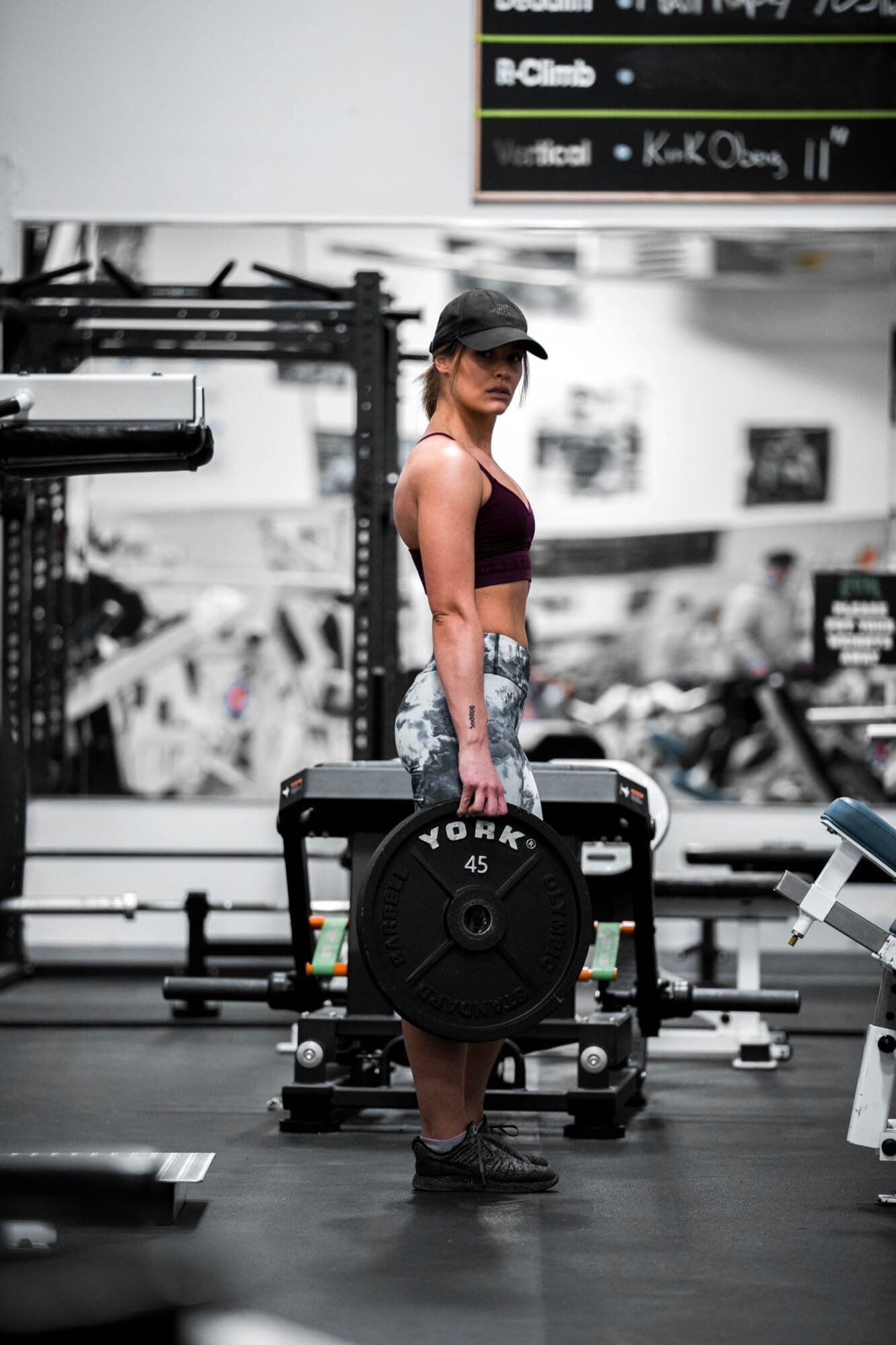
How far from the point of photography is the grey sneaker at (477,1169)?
280cm

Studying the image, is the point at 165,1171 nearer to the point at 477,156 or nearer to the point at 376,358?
the point at 376,358

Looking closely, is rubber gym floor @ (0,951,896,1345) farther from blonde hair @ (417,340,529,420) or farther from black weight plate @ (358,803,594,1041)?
blonde hair @ (417,340,529,420)

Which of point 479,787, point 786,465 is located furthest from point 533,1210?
point 786,465

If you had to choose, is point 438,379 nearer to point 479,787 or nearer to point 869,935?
point 479,787

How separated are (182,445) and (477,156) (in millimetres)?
4184

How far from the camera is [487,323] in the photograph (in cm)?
280

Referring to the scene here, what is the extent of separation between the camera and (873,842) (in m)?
2.85

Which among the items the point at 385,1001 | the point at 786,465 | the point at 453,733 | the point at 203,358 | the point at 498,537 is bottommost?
the point at 385,1001

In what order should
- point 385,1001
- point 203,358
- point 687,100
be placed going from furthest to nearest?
point 687,100 → point 203,358 → point 385,1001

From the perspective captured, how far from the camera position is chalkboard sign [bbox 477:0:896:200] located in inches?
246

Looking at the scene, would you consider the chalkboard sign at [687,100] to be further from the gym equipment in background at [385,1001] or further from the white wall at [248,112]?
the gym equipment in background at [385,1001]

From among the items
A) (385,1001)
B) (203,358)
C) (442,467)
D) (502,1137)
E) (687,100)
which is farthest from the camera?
(687,100)

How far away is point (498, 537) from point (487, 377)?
289 mm

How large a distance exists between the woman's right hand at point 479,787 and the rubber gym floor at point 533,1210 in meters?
0.68
